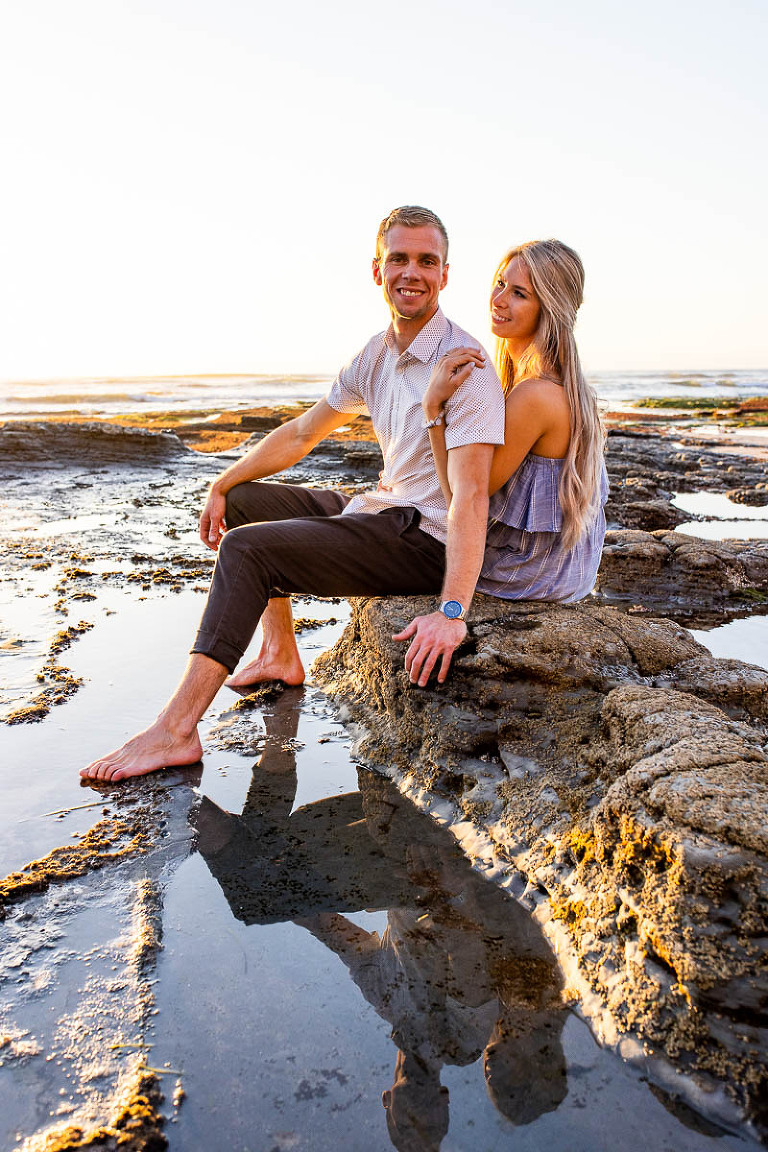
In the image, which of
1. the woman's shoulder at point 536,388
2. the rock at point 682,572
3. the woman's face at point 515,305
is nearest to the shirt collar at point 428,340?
the woman's face at point 515,305

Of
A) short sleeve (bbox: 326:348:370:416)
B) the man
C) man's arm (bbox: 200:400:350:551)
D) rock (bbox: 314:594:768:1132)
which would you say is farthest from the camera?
man's arm (bbox: 200:400:350:551)

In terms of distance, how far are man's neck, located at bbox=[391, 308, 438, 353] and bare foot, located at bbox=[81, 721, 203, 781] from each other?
1.79 metres

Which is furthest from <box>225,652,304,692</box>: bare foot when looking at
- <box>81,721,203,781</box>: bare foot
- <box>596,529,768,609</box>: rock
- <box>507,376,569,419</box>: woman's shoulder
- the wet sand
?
<box>596,529,768,609</box>: rock

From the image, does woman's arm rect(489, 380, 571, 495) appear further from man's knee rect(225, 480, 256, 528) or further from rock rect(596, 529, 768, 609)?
rock rect(596, 529, 768, 609)

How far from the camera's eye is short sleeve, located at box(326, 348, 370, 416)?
381 cm

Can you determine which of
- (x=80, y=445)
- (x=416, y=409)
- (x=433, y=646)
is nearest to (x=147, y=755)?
(x=433, y=646)

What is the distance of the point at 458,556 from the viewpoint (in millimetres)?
3062

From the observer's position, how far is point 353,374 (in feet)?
12.5

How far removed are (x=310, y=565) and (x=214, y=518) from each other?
29.6 inches

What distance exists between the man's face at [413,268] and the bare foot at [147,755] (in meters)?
1.89

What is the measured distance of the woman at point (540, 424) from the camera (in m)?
3.16

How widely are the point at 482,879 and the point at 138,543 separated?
5.49 m

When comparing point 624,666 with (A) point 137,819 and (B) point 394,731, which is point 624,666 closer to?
(B) point 394,731

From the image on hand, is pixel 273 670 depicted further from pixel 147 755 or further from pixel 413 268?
pixel 413 268
